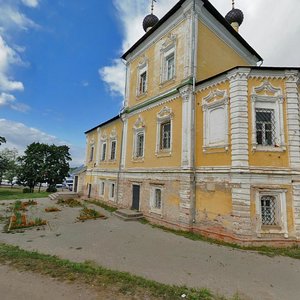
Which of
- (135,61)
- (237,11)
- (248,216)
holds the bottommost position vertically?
(248,216)

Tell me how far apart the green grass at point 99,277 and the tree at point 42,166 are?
32897 millimetres

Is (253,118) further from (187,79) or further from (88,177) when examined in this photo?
(88,177)

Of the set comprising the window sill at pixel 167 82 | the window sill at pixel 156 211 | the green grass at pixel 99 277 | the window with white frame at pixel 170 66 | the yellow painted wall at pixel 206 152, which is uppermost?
the window with white frame at pixel 170 66

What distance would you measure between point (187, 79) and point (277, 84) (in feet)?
13.0

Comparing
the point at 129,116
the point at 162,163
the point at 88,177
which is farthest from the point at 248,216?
the point at 88,177

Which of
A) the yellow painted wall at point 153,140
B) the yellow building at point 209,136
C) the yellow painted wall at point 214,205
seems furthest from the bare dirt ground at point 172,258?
the yellow painted wall at point 153,140

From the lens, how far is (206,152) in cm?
1027

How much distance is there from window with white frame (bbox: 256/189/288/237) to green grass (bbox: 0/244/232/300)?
480 cm

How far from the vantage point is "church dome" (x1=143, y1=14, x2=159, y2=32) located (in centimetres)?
1789

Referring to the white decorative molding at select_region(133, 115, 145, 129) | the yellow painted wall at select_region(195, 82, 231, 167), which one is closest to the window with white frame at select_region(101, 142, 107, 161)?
the white decorative molding at select_region(133, 115, 145, 129)

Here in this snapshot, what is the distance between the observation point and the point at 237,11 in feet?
55.3

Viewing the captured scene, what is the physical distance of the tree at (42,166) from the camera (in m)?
36.8

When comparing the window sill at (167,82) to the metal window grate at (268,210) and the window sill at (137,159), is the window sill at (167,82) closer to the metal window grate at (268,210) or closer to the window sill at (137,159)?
the window sill at (137,159)

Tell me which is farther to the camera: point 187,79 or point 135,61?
point 135,61
